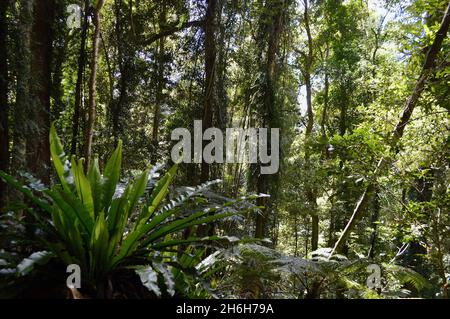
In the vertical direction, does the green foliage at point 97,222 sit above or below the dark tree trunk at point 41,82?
below

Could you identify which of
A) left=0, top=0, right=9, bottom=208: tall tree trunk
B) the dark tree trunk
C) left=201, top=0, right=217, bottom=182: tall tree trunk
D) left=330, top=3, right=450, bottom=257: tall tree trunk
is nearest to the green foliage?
left=0, top=0, right=9, bottom=208: tall tree trunk

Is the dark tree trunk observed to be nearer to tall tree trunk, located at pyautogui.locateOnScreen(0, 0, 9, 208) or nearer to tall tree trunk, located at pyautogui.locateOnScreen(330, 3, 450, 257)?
tall tree trunk, located at pyautogui.locateOnScreen(0, 0, 9, 208)

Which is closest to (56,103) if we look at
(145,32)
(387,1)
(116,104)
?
(116,104)

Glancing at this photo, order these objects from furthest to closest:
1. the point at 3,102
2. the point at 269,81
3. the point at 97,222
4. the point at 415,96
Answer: the point at 269,81 → the point at 3,102 → the point at 415,96 → the point at 97,222

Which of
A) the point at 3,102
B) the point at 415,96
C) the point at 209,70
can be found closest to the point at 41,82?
the point at 3,102

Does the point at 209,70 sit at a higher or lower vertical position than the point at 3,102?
higher

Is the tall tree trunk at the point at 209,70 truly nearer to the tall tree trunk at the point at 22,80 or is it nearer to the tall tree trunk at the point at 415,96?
the tall tree trunk at the point at 22,80

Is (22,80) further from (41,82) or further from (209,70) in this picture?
(209,70)

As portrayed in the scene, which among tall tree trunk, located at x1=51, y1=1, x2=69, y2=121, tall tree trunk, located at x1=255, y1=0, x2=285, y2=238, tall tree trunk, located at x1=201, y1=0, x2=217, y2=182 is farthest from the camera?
tall tree trunk, located at x1=255, y1=0, x2=285, y2=238

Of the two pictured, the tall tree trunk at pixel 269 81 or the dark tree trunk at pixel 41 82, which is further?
the tall tree trunk at pixel 269 81

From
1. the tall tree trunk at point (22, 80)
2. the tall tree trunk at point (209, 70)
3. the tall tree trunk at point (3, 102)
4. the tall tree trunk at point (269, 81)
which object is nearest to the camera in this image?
the tall tree trunk at point (3, 102)

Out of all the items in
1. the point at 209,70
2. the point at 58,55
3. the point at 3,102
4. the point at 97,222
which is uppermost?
the point at 58,55

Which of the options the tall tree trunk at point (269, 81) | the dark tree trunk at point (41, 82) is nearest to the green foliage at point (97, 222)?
the dark tree trunk at point (41, 82)
